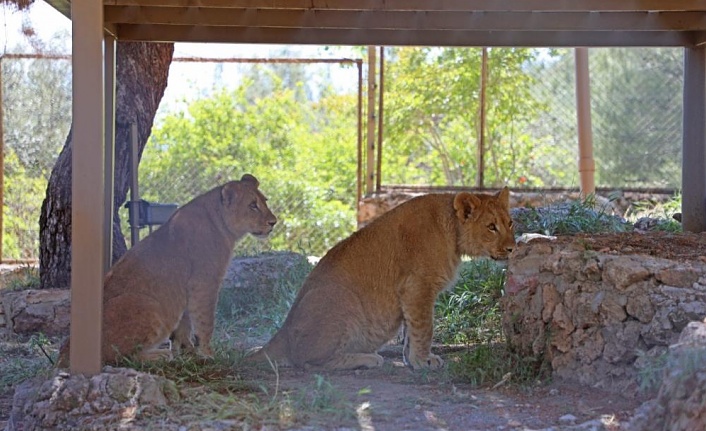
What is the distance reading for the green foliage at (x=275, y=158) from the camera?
51.5 ft

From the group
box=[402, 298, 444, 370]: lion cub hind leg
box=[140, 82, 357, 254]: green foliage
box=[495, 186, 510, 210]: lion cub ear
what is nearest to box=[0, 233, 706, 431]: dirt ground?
box=[402, 298, 444, 370]: lion cub hind leg

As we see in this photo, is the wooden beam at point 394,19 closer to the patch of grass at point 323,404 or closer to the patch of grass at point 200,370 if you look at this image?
the patch of grass at point 200,370

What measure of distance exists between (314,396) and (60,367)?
2000mm

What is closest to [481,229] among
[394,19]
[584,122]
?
[394,19]

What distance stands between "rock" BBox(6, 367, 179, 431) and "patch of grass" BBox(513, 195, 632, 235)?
16.3ft

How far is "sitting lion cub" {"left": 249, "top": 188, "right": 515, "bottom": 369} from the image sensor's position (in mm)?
7871

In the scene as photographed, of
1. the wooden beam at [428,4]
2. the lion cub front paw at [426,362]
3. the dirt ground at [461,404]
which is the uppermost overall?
the wooden beam at [428,4]

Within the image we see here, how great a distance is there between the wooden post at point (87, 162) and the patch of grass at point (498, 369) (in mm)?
2738

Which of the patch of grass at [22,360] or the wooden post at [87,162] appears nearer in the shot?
the wooden post at [87,162]

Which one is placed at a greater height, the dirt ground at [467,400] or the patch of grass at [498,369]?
the patch of grass at [498,369]

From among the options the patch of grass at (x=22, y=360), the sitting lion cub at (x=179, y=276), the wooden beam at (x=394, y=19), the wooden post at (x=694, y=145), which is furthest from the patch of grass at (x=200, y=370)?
the wooden post at (x=694, y=145)

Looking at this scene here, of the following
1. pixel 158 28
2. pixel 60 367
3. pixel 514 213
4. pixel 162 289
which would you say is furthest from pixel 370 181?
pixel 60 367

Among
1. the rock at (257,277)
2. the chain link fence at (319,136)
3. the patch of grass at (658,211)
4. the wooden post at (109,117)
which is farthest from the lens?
the chain link fence at (319,136)

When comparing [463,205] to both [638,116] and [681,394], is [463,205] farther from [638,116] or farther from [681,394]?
[638,116]
